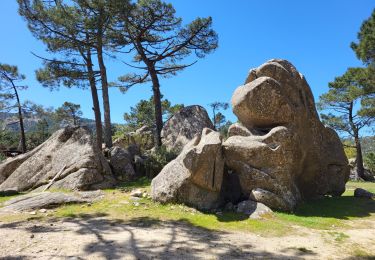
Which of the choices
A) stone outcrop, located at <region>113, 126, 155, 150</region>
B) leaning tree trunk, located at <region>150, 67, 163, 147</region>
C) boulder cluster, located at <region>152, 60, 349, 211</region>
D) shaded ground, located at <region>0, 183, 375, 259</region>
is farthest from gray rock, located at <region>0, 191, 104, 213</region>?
stone outcrop, located at <region>113, 126, 155, 150</region>

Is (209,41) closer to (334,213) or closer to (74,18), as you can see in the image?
(74,18)

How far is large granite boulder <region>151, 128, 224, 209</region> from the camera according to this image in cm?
1030

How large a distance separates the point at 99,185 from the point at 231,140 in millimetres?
5910

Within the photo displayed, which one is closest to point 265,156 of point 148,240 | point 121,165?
point 148,240

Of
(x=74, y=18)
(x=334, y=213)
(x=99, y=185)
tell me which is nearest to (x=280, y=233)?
(x=334, y=213)

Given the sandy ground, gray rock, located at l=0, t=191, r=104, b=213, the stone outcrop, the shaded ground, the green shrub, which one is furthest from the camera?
the green shrub

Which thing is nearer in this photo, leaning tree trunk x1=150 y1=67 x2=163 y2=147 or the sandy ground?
the sandy ground

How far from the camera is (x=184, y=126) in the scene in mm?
20469

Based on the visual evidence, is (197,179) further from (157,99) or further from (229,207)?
(157,99)

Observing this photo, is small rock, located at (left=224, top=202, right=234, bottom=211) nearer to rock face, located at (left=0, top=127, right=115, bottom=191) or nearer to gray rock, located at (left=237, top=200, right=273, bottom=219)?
gray rock, located at (left=237, top=200, right=273, bottom=219)

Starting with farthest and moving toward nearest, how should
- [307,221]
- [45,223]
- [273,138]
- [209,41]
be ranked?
[209,41]
[273,138]
[307,221]
[45,223]

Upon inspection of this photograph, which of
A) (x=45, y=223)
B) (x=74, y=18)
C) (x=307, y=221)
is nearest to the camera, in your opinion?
(x=45, y=223)

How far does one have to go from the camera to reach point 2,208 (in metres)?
10.2

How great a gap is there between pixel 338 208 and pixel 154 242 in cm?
735
